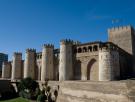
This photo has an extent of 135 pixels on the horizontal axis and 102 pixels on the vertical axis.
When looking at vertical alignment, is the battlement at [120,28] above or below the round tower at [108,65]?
above

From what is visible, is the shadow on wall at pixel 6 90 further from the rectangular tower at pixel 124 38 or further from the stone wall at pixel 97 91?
the rectangular tower at pixel 124 38

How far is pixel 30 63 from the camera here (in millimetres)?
49406

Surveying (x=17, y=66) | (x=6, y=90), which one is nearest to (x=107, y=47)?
(x=6, y=90)

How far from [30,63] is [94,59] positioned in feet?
57.0

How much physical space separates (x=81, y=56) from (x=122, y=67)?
7.60 m

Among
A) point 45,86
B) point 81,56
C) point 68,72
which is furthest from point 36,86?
point 81,56

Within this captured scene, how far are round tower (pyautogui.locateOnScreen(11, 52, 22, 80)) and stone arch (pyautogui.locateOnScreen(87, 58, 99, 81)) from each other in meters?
22.5

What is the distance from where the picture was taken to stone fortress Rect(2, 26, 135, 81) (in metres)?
33.6

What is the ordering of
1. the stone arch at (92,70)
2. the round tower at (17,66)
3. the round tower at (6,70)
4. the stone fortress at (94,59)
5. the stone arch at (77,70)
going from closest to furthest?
the stone fortress at (94,59)
the stone arch at (92,70)
the stone arch at (77,70)
the round tower at (17,66)
the round tower at (6,70)

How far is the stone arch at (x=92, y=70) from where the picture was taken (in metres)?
37.6

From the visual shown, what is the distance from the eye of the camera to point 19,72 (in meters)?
54.8

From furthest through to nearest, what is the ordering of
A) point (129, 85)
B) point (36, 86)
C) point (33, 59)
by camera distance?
1. point (33, 59)
2. point (36, 86)
3. point (129, 85)

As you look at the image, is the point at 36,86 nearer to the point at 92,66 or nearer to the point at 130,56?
the point at 92,66

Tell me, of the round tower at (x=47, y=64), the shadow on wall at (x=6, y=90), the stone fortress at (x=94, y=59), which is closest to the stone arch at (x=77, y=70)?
the stone fortress at (x=94, y=59)
